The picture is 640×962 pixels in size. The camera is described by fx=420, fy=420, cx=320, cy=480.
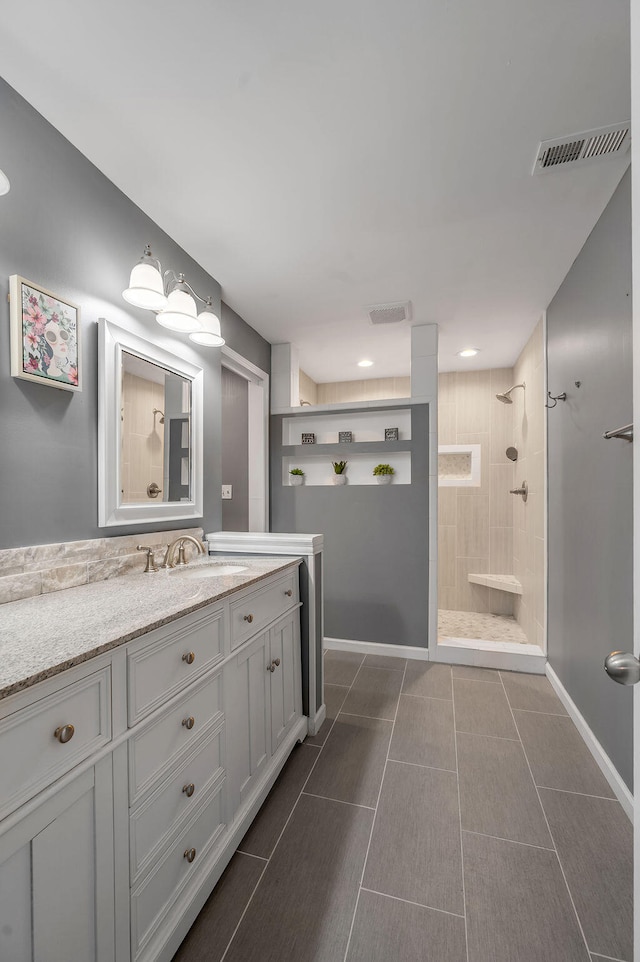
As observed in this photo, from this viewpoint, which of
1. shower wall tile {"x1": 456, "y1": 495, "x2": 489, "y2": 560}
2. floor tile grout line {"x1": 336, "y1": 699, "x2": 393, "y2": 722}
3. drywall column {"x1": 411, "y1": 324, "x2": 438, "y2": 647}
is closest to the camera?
floor tile grout line {"x1": 336, "y1": 699, "x2": 393, "y2": 722}

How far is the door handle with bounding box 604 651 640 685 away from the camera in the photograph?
571mm

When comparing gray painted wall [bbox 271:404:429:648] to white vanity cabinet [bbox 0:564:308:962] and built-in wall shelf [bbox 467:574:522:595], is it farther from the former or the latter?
white vanity cabinet [bbox 0:564:308:962]

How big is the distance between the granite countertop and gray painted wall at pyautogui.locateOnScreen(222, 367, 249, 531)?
178 cm

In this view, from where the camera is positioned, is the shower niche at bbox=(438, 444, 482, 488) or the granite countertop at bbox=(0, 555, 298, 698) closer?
the granite countertop at bbox=(0, 555, 298, 698)

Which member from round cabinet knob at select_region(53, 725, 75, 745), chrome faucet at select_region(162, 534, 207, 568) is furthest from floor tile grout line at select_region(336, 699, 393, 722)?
round cabinet knob at select_region(53, 725, 75, 745)

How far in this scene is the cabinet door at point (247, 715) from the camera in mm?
1373

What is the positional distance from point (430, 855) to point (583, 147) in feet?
8.40

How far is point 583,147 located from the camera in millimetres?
1564

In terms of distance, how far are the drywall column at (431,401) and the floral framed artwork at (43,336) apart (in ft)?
7.49

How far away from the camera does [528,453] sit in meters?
3.41

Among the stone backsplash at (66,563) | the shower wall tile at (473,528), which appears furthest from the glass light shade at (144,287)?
the shower wall tile at (473,528)

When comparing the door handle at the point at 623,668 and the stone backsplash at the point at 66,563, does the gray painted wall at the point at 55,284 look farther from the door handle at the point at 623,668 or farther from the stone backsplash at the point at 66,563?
the door handle at the point at 623,668

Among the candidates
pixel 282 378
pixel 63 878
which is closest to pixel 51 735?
pixel 63 878

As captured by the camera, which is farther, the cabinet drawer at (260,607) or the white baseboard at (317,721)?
the white baseboard at (317,721)
